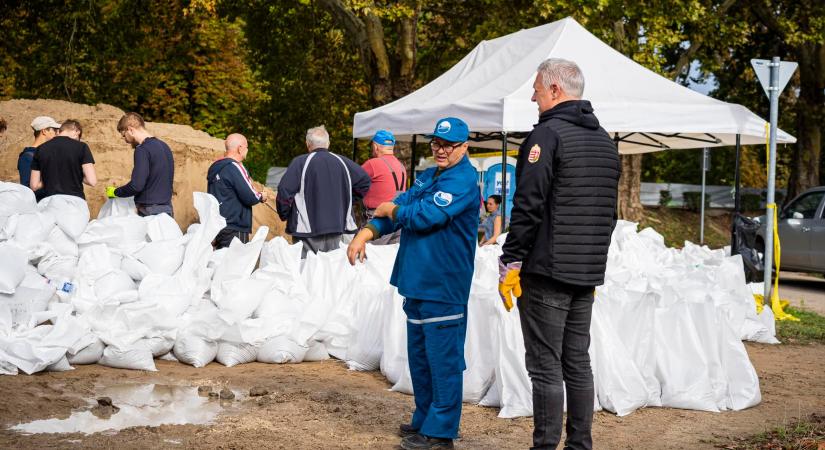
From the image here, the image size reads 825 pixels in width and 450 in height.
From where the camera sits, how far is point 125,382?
19.7 ft

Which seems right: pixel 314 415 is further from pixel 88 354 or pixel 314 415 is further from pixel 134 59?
pixel 134 59

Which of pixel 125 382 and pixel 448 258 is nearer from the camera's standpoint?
pixel 448 258

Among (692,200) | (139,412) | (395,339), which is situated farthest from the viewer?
(692,200)

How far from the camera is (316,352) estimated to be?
6992 millimetres

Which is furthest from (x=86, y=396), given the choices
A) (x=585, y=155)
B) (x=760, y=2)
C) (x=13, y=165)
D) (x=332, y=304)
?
(x=760, y=2)

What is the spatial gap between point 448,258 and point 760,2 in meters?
19.1

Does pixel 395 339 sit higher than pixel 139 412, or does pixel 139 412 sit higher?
pixel 395 339

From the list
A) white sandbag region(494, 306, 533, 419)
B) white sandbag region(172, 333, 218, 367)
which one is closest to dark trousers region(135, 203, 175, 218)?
white sandbag region(172, 333, 218, 367)

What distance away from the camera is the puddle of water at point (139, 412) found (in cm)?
487

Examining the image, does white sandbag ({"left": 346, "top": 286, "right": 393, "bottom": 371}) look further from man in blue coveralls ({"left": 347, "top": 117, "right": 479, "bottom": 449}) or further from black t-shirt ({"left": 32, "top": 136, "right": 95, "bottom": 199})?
black t-shirt ({"left": 32, "top": 136, "right": 95, "bottom": 199})

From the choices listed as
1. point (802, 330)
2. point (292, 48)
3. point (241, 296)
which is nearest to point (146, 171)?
point (241, 296)

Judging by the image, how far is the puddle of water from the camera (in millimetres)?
4871

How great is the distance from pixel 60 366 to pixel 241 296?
4.11 ft

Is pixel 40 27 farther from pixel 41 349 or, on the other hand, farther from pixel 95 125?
pixel 41 349
